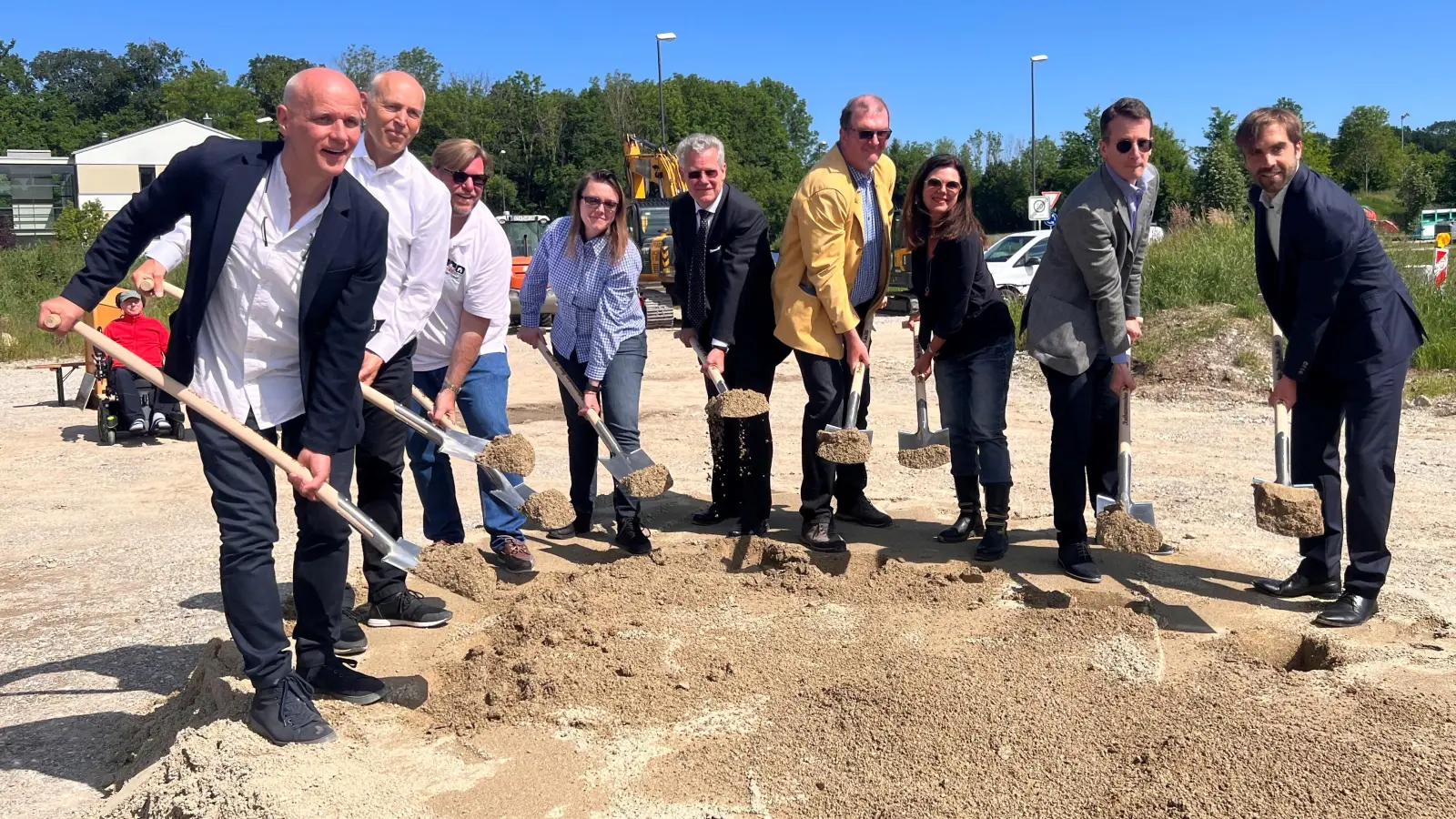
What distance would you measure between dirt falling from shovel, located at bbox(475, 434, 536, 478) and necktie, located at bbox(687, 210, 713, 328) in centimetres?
129

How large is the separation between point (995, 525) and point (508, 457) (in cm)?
228

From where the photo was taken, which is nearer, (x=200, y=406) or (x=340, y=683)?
(x=200, y=406)

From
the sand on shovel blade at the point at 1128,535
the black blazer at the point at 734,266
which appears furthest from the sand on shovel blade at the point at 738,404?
the sand on shovel blade at the point at 1128,535

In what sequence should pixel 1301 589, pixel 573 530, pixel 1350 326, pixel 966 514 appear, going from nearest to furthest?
pixel 1350 326, pixel 1301 589, pixel 966 514, pixel 573 530

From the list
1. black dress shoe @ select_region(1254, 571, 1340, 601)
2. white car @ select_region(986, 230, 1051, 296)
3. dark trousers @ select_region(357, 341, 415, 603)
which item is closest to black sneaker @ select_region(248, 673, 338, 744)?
dark trousers @ select_region(357, 341, 415, 603)

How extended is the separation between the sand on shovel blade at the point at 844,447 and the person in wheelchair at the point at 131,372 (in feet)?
22.9

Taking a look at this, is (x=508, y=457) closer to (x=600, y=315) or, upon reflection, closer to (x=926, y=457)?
(x=600, y=315)

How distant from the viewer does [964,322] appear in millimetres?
5348

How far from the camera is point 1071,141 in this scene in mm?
46750

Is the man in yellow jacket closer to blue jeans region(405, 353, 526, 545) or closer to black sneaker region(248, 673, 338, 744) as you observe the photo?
blue jeans region(405, 353, 526, 545)

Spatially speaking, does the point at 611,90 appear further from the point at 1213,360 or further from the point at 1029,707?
the point at 1029,707

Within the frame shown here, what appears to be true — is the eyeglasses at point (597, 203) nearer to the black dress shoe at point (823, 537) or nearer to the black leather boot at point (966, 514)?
the black dress shoe at point (823, 537)

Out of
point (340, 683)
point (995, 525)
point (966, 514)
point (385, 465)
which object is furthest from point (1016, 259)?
point (340, 683)

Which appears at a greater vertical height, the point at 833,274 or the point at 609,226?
the point at 609,226
